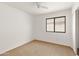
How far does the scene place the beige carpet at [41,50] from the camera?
8.04ft

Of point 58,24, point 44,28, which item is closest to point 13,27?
point 44,28

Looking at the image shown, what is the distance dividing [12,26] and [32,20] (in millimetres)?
1133

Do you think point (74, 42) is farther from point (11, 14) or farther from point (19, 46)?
point (11, 14)

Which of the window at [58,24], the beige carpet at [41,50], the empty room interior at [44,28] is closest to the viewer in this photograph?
the window at [58,24]

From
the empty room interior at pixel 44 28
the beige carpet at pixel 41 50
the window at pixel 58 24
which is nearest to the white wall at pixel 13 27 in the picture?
the empty room interior at pixel 44 28

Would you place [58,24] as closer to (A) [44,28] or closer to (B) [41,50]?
(A) [44,28]

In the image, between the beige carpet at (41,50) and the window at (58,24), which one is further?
the beige carpet at (41,50)

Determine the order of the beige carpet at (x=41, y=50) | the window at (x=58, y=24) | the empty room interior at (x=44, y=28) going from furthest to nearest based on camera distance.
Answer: the beige carpet at (x=41, y=50)
the empty room interior at (x=44, y=28)
the window at (x=58, y=24)

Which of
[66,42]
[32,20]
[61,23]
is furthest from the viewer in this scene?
[32,20]

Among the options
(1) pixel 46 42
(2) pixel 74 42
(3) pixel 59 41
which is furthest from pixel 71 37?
(1) pixel 46 42

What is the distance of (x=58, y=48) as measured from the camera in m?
2.85

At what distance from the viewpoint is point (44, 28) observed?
2.77 metres

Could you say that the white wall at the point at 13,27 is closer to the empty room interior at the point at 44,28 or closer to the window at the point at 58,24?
the empty room interior at the point at 44,28

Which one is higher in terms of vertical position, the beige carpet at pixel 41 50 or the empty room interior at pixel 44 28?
the empty room interior at pixel 44 28
